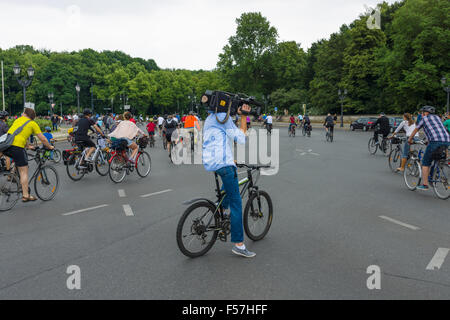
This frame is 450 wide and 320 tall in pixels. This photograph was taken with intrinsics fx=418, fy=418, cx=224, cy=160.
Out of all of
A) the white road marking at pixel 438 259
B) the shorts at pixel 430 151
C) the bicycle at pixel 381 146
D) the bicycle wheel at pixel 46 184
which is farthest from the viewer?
the bicycle at pixel 381 146

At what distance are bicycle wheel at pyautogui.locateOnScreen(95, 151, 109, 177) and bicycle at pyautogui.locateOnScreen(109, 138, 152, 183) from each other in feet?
2.67

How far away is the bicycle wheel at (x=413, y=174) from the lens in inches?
360

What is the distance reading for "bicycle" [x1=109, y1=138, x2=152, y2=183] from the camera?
10.6 metres

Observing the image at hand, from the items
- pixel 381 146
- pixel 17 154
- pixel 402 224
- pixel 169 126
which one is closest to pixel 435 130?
pixel 402 224

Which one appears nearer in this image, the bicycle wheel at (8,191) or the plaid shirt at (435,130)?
the bicycle wheel at (8,191)

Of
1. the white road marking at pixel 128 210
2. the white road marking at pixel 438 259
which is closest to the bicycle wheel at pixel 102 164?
the white road marking at pixel 128 210

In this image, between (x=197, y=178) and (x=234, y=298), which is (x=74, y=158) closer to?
(x=197, y=178)

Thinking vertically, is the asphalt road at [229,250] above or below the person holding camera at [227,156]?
below

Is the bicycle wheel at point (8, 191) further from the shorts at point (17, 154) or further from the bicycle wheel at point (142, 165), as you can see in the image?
the bicycle wheel at point (142, 165)

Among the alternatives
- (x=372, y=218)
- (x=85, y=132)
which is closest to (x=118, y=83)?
(x=85, y=132)

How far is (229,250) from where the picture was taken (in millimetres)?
5051

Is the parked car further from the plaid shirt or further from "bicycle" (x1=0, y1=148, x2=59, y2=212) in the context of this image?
"bicycle" (x1=0, y1=148, x2=59, y2=212)

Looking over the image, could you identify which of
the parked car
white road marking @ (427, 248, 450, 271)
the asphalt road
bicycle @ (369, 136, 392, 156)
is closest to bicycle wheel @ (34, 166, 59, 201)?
the asphalt road

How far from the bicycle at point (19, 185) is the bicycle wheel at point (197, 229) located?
444cm
